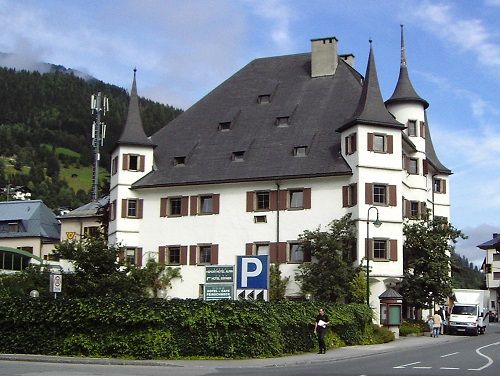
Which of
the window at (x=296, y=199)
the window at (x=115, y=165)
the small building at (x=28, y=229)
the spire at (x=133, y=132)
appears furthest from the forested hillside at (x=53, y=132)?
the window at (x=296, y=199)

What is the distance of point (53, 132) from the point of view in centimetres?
18688

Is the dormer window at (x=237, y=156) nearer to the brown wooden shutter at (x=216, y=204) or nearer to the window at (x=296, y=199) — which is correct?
the brown wooden shutter at (x=216, y=204)

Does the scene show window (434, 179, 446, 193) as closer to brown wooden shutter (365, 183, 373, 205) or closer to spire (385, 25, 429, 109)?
spire (385, 25, 429, 109)

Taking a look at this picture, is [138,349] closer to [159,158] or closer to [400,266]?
[400,266]

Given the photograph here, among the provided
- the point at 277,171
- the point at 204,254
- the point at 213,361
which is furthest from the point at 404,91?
the point at 213,361

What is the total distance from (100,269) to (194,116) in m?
20.0

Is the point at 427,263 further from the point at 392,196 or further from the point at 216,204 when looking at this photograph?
the point at 216,204

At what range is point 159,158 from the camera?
60750 millimetres

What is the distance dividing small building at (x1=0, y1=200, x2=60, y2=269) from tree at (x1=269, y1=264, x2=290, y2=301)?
1962 inches

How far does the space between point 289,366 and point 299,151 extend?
31.1 m

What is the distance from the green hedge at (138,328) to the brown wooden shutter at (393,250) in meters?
24.0

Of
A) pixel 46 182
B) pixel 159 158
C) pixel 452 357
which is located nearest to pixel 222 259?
pixel 159 158

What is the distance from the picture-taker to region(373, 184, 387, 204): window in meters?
52.4

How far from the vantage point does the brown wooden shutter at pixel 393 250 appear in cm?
5178
